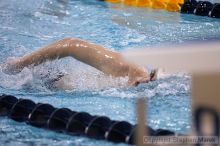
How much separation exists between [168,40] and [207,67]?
382 centimetres

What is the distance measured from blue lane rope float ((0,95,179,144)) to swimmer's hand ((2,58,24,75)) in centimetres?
58

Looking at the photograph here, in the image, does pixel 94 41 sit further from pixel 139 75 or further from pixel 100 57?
pixel 139 75

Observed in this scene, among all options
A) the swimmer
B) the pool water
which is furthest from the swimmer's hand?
the swimmer

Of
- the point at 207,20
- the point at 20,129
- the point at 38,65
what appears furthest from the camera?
the point at 207,20

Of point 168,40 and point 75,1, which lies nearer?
point 168,40

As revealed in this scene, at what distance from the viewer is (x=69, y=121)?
105 inches

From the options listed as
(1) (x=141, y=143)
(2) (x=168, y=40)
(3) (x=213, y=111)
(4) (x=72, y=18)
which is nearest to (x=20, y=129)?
(1) (x=141, y=143)

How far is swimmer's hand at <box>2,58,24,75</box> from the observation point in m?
3.59

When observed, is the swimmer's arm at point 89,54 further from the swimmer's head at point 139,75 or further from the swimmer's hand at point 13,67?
the swimmer's hand at point 13,67

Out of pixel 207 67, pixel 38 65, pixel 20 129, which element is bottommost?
pixel 20 129

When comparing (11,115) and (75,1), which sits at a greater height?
(75,1)

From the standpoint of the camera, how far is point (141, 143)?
1.31m

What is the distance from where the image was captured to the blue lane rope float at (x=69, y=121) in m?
2.48

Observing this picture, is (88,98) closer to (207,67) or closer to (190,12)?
(207,67)
